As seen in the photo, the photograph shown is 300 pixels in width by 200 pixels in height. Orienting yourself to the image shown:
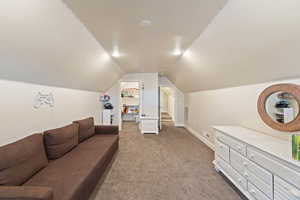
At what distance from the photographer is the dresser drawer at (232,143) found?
6.77 feet

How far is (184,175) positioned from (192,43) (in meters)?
2.44

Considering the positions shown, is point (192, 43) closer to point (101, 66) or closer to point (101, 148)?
point (101, 66)

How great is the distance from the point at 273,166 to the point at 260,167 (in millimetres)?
210

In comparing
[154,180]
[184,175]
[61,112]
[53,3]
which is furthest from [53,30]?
[184,175]

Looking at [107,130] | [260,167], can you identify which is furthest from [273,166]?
[107,130]

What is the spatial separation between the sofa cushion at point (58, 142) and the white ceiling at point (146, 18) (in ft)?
5.50

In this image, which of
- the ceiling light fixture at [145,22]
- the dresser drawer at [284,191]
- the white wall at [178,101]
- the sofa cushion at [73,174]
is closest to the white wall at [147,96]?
the white wall at [178,101]

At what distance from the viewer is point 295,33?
138cm

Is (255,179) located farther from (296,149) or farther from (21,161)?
(21,161)

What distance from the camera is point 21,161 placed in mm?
1657

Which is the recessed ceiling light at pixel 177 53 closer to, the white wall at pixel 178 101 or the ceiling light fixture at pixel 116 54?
the ceiling light fixture at pixel 116 54

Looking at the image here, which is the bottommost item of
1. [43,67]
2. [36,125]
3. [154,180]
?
[154,180]

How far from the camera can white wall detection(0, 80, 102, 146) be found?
188cm

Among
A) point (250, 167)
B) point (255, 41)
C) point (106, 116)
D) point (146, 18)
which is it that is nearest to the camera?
point (255, 41)
